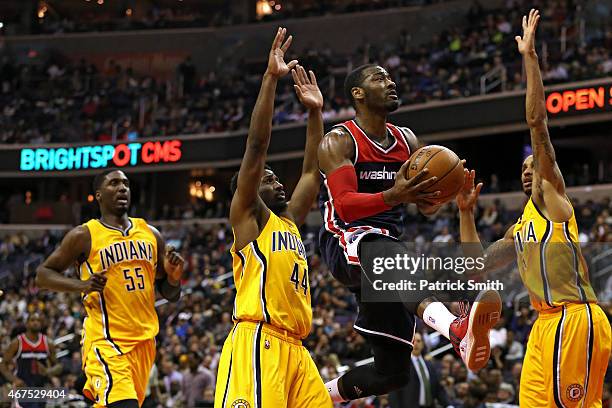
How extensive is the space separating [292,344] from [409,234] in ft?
44.7

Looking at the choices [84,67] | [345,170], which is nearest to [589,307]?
[345,170]

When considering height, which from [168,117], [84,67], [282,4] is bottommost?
[168,117]

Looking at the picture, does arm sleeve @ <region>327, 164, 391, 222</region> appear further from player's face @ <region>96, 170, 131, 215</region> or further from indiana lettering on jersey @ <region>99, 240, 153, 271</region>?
player's face @ <region>96, 170, 131, 215</region>

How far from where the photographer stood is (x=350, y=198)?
5762mm

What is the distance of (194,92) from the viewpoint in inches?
1219

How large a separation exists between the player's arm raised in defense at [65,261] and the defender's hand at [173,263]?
0.52 m

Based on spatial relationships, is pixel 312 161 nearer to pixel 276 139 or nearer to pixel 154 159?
pixel 276 139

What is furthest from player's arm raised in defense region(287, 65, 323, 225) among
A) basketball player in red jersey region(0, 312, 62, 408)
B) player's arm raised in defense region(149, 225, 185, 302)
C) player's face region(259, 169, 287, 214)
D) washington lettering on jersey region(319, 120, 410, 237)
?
basketball player in red jersey region(0, 312, 62, 408)

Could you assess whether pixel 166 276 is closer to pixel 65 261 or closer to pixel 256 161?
pixel 65 261

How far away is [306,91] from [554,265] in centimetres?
217

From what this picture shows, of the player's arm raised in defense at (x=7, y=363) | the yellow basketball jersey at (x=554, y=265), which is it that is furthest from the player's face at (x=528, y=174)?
the player's arm raised in defense at (x=7, y=363)

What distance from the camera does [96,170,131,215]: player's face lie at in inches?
313

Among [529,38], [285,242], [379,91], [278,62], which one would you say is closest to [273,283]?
[285,242]

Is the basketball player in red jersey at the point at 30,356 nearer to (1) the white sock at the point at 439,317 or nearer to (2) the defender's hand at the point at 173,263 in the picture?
(2) the defender's hand at the point at 173,263
